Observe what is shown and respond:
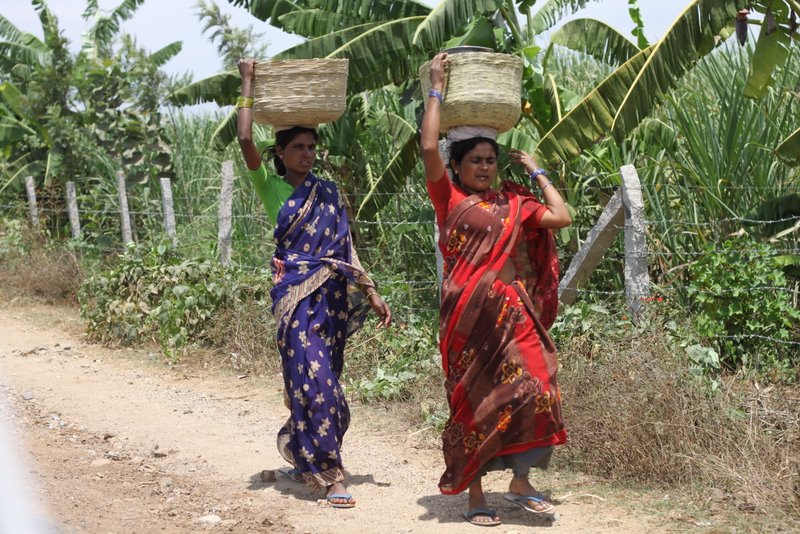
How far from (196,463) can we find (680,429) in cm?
271

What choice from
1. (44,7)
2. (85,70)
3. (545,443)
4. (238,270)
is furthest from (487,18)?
(44,7)

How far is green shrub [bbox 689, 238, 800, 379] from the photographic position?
6000mm

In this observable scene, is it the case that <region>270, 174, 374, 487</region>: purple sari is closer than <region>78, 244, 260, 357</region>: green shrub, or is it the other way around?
<region>270, 174, 374, 487</region>: purple sari

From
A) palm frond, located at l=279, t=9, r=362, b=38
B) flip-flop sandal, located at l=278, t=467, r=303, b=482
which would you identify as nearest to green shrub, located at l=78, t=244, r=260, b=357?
palm frond, located at l=279, t=9, r=362, b=38

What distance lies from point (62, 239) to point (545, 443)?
10.8 meters

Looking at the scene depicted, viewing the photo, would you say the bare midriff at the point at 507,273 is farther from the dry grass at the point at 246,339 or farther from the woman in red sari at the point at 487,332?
the dry grass at the point at 246,339

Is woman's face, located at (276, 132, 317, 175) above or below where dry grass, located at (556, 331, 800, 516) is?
above

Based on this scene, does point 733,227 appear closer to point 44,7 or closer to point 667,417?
point 667,417

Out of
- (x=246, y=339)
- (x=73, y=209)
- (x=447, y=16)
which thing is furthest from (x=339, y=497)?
(x=73, y=209)

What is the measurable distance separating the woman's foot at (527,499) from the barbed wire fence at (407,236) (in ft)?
5.79

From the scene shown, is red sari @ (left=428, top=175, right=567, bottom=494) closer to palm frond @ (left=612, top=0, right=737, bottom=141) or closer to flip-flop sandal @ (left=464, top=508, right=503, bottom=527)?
flip-flop sandal @ (left=464, top=508, right=503, bottom=527)

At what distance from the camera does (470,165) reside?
14.9 ft

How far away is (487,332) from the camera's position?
177 inches

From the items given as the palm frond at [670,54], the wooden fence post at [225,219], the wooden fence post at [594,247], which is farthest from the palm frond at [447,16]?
the wooden fence post at [225,219]
